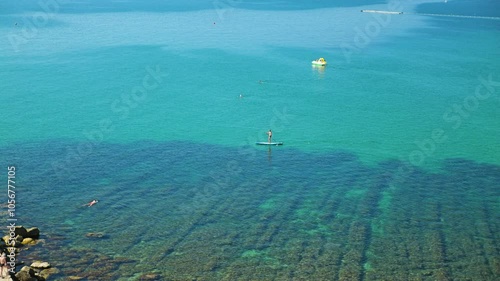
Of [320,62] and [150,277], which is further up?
[320,62]

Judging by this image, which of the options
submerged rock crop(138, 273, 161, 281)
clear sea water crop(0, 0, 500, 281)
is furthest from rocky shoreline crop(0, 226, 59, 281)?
submerged rock crop(138, 273, 161, 281)

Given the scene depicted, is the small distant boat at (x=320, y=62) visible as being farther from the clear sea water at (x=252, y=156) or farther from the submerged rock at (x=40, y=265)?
the submerged rock at (x=40, y=265)

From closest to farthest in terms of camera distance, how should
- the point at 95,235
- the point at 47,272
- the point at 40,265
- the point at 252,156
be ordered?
the point at 47,272, the point at 40,265, the point at 95,235, the point at 252,156

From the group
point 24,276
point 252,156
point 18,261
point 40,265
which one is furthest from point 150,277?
point 252,156

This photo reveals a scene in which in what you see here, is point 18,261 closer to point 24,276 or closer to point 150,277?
point 24,276

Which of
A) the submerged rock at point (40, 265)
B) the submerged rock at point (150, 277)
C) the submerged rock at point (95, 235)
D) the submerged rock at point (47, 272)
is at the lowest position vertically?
the submerged rock at point (150, 277)

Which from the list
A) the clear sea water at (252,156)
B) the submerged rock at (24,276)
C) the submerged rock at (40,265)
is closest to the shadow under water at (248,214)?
the clear sea water at (252,156)

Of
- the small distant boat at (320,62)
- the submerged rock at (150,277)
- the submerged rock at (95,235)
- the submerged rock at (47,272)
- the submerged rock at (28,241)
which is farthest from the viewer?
the small distant boat at (320,62)
